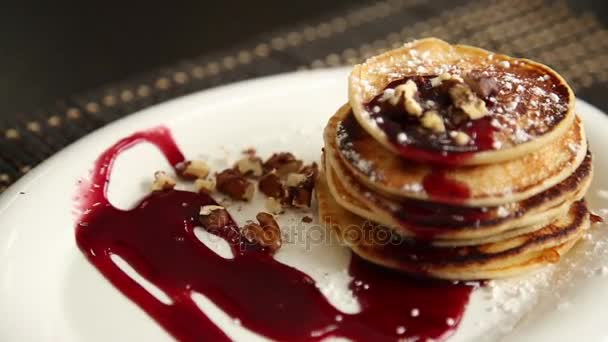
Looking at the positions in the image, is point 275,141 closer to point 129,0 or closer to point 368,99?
point 368,99

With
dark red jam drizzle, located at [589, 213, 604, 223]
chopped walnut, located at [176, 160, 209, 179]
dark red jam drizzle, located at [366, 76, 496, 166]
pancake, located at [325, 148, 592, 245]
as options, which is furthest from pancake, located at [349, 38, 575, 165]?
chopped walnut, located at [176, 160, 209, 179]

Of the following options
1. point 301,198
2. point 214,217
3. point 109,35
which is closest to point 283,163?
point 301,198

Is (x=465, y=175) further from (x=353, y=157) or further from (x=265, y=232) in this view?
(x=265, y=232)

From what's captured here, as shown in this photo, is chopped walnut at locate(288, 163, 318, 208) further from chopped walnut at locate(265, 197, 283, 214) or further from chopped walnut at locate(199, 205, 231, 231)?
chopped walnut at locate(199, 205, 231, 231)

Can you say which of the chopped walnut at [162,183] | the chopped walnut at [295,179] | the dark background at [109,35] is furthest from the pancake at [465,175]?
the dark background at [109,35]

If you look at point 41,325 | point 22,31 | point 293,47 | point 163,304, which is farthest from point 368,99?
point 22,31

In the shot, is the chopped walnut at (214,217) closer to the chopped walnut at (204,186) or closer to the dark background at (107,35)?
the chopped walnut at (204,186)
